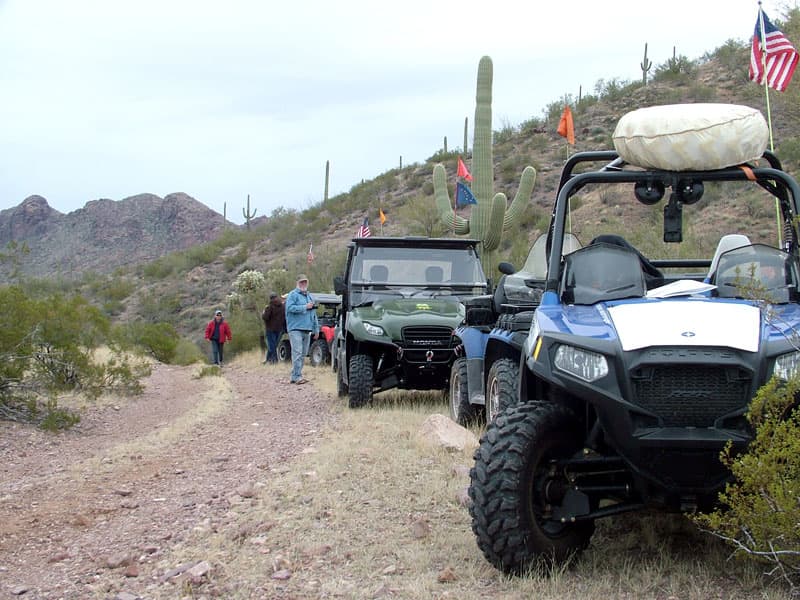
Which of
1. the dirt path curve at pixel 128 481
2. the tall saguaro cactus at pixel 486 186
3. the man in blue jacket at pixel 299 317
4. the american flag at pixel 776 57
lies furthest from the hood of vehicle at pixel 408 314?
the tall saguaro cactus at pixel 486 186

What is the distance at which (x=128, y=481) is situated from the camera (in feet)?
24.6

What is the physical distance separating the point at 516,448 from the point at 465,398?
14.5ft

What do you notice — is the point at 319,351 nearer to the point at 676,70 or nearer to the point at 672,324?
the point at 672,324

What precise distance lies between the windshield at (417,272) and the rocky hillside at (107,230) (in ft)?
185

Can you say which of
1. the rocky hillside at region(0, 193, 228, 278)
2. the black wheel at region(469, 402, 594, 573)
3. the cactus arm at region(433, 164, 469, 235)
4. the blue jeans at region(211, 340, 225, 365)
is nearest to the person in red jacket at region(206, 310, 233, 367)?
the blue jeans at region(211, 340, 225, 365)

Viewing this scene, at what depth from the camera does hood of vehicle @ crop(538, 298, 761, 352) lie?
3994 mm

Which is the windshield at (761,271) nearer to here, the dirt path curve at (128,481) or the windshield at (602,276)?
the windshield at (602,276)

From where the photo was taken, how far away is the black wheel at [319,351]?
1931 centimetres

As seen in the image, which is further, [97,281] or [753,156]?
[97,281]

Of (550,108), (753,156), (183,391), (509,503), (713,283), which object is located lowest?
(183,391)

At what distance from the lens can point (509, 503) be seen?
13.5 ft

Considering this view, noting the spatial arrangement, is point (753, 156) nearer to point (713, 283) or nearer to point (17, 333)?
point (713, 283)

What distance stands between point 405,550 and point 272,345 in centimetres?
1624

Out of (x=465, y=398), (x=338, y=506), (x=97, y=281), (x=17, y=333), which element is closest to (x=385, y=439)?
(x=465, y=398)
